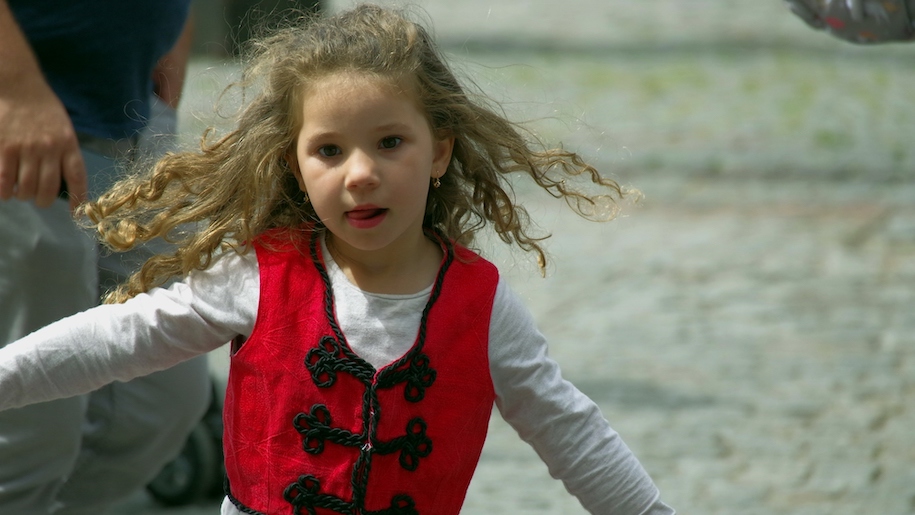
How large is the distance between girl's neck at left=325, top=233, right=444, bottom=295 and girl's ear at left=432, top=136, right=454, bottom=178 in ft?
0.44

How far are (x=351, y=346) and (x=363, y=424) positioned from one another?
0.13m

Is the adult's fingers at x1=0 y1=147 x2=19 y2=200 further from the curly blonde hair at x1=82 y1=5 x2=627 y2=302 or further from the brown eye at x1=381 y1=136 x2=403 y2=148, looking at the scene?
the brown eye at x1=381 y1=136 x2=403 y2=148

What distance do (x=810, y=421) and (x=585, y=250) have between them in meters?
2.14

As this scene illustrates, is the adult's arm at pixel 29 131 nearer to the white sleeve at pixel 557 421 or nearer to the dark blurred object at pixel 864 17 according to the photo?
the white sleeve at pixel 557 421

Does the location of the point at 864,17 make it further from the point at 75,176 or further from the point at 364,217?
the point at 75,176

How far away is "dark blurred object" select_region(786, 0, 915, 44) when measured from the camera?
8.88ft

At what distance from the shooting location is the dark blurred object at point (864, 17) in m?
2.71

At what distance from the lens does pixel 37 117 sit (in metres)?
2.36

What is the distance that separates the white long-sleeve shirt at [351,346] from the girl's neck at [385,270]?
0.06 ft

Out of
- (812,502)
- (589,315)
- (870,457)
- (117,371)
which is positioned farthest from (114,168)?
(589,315)

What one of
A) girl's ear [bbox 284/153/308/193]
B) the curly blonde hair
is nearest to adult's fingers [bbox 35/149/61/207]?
the curly blonde hair

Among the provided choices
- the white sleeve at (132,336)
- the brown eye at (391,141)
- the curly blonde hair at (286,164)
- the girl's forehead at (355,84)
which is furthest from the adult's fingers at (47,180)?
the brown eye at (391,141)

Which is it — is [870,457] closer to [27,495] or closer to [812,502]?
[812,502]

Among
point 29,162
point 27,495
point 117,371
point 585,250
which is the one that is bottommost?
point 585,250
